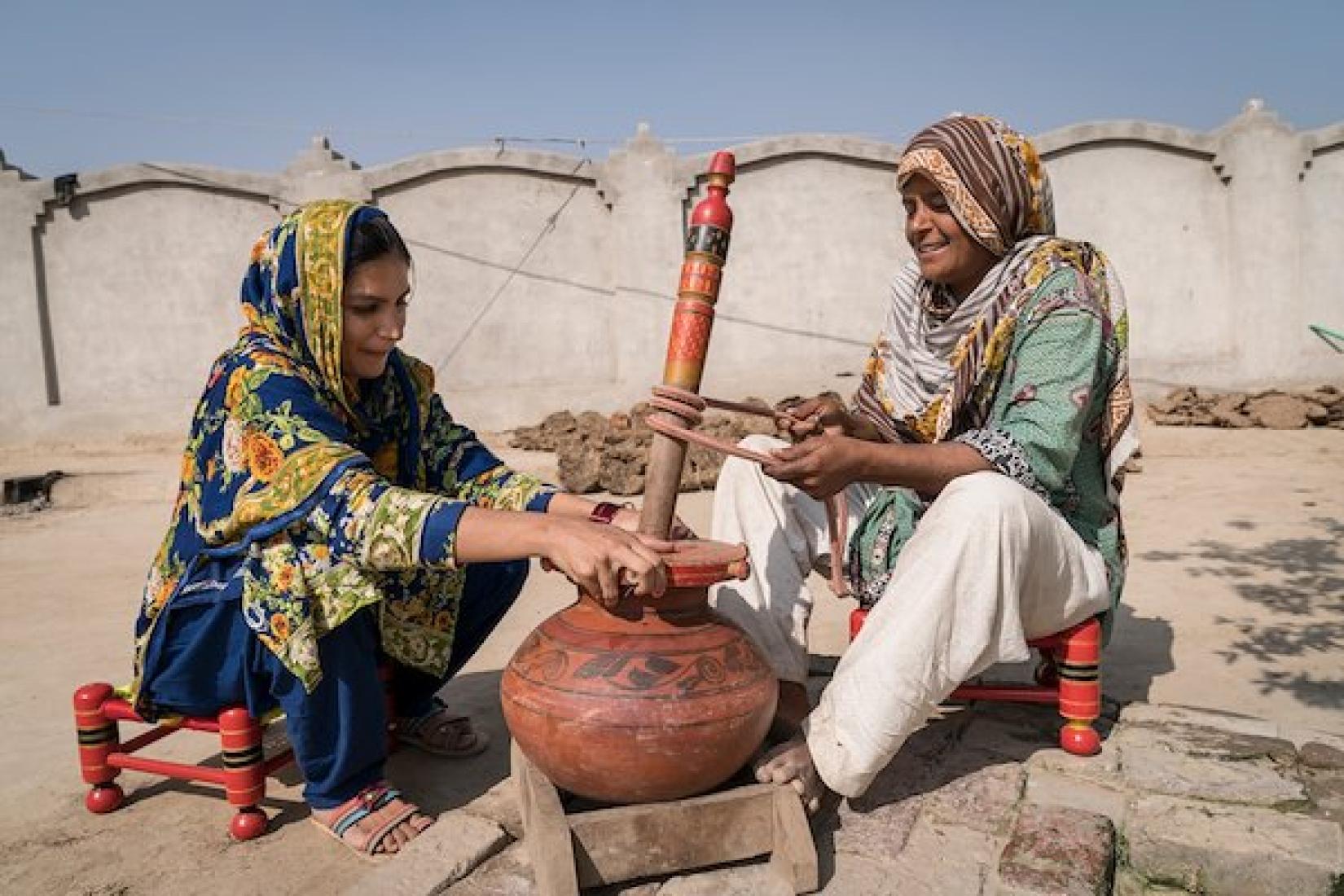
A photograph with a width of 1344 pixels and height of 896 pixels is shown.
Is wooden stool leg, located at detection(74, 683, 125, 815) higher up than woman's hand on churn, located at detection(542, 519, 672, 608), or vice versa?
woman's hand on churn, located at detection(542, 519, 672, 608)

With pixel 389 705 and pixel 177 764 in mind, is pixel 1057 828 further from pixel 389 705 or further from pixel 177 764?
pixel 177 764

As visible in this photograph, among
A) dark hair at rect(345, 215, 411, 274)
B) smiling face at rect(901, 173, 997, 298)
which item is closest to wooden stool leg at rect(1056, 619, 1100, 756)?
smiling face at rect(901, 173, 997, 298)

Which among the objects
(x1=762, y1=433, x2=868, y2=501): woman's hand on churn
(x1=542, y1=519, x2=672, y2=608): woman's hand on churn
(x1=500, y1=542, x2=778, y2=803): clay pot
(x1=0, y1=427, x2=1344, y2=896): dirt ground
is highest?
(x1=762, y1=433, x2=868, y2=501): woman's hand on churn

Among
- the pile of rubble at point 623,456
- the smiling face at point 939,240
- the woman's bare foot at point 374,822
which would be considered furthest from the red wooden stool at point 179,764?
the pile of rubble at point 623,456

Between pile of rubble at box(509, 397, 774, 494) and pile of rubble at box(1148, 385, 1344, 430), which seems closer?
pile of rubble at box(509, 397, 774, 494)

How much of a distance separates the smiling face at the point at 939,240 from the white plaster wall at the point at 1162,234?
10.7m

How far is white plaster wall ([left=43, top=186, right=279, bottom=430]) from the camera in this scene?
1270 cm

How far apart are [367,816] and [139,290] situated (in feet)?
40.8

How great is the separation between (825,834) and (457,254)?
11449 millimetres

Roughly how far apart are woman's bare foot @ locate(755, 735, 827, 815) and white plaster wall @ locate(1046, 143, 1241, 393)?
11728 millimetres

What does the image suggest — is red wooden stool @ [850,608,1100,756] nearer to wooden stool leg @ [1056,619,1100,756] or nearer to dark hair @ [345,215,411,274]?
wooden stool leg @ [1056,619,1100,756]

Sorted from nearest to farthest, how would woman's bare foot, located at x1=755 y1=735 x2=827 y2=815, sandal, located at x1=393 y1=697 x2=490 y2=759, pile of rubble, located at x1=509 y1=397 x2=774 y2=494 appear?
1. woman's bare foot, located at x1=755 y1=735 x2=827 y2=815
2. sandal, located at x1=393 y1=697 x2=490 y2=759
3. pile of rubble, located at x1=509 y1=397 x2=774 y2=494

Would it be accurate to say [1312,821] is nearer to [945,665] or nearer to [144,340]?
[945,665]

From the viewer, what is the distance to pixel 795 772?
2139 mm
